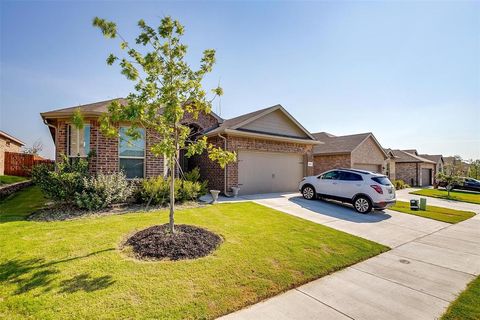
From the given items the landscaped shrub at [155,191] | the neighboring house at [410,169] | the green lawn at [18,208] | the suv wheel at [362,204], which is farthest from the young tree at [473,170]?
the green lawn at [18,208]

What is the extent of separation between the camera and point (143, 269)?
3.90 meters

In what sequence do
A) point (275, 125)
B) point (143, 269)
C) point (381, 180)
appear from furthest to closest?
point (275, 125) → point (381, 180) → point (143, 269)

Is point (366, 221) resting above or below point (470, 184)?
above

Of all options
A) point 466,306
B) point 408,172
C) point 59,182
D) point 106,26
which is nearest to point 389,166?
point 408,172

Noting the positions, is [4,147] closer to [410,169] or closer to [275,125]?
[275,125]

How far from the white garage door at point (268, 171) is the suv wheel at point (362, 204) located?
488cm

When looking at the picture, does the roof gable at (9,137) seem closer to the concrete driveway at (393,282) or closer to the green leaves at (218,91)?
the green leaves at (218,91)

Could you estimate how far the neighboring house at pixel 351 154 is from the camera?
18.3 m

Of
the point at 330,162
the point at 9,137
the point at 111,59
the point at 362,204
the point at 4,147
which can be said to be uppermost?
the point at 111,59

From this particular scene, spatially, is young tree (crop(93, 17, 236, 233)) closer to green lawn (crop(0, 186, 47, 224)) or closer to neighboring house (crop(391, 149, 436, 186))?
green lawn (crop(0, 186, 47, 224))

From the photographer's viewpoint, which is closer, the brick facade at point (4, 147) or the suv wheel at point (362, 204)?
the suv wheel at point (362, 204)

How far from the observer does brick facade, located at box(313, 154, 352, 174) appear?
59.3 ft

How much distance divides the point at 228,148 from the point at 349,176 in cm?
594

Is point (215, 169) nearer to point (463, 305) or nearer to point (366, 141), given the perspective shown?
point (463, 305)
